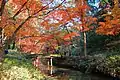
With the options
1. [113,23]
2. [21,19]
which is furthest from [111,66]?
[21,19]

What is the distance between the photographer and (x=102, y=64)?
21.8 meters

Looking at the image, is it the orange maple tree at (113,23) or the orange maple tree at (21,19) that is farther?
the orange maple tree at (113,23)

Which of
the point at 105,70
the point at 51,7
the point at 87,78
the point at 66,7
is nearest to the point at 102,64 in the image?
the point at 105,70

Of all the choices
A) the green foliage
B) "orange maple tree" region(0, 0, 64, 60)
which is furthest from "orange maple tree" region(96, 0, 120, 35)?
"orange maple tree" region(0, 0, 64, 60)

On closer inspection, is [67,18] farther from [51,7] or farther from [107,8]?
[107,8]

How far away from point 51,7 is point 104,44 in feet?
67.9

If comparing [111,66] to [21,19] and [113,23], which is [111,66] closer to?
[113,23]

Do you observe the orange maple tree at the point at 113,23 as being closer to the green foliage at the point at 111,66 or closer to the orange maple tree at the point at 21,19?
the green foliage at the point at 111,66

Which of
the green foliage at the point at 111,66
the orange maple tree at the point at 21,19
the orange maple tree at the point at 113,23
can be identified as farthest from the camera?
the orange maple tree at the point at 113,23

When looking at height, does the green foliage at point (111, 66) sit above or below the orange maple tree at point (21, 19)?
below

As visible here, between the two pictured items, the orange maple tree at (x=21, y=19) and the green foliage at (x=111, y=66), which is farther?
the green foliage at (x=111, y=66)

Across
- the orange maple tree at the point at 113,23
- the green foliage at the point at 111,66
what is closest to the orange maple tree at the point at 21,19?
the green foliage at the point at 111,66

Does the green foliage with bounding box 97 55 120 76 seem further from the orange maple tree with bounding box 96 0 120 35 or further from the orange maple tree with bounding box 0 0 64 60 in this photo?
the orange maple tree with bounding box 0 0 64 60

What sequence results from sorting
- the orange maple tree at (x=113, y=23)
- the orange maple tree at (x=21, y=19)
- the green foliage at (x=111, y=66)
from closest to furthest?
the orange maple tree at (x=21, y=19), the green foliage at (x=111, y=66), the orange maple tree at (x=113, y=23)
